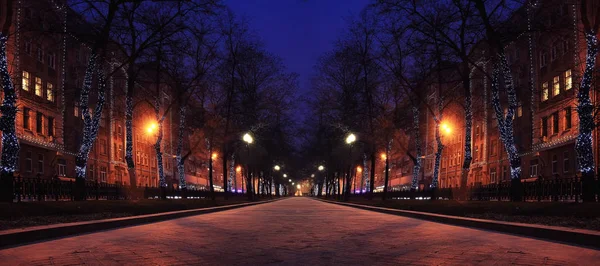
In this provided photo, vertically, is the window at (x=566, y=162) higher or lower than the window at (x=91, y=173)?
higher

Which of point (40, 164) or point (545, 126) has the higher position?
point (545, 126)

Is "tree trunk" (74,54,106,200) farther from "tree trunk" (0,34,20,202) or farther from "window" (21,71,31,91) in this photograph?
"window" (21,71,31,91)

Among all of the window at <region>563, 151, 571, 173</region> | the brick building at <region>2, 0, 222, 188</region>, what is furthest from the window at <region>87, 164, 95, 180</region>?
the window at <region>563, 151, 571, 173</region>

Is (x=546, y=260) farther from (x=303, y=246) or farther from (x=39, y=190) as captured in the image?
(x=39, y=190)

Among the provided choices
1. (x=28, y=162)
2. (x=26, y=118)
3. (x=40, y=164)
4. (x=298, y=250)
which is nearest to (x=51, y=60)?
(x=26, y=118)

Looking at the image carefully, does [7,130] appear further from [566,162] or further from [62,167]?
[566,162]

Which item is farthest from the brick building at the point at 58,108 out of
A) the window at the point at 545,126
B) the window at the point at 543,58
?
the window at the point at 543,58

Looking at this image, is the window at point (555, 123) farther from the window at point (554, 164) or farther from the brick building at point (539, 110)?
the window at point (554, 164)

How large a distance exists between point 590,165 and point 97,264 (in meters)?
16.5

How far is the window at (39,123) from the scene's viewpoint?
4066 cm

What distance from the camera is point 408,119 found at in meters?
46.9

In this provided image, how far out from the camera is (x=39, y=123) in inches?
1624

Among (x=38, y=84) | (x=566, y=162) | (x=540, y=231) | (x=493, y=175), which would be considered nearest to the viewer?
(x=540, y=231)

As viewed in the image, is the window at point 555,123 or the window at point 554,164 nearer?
the window at point 555,123
